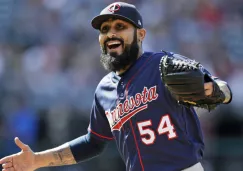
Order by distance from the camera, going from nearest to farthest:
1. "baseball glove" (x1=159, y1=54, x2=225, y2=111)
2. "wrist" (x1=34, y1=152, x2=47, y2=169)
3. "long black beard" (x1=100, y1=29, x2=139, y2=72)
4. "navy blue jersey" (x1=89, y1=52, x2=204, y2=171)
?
1. "baseball glove" (x1=159, y1=54, x2=225, y2=111)
2. "navy blue jersey" (x1=89, y1=52, x2=204, y2=171)
3. "long black beard" (x1=100, y1=29, x2=139, y2=72)
4. "wrist" (x1=34, y1=152, x2=47, y2=169)

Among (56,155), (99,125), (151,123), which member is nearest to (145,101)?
(151,123)

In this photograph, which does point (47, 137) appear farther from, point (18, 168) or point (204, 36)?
point (18, 168)

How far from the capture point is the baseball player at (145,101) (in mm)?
3684

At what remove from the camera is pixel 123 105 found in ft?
13.7

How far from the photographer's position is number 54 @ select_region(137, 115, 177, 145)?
397 cm

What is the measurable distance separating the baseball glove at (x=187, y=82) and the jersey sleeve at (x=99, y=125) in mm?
856

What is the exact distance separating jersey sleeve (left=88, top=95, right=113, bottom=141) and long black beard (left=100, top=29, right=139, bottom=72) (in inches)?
12.9

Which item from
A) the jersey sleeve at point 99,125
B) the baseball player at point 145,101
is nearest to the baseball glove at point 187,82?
the baseball player at point 145,101

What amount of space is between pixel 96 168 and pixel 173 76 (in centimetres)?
477

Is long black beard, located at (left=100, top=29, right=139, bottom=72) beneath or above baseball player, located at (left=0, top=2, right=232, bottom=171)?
above

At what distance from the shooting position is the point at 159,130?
157 inches

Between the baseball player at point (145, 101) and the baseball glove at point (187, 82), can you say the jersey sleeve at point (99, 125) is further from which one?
the baseball glove at point (187, 82)

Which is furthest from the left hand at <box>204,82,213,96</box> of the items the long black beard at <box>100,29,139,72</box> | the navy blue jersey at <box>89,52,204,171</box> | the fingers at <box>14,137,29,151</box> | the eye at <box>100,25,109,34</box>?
the fingers at <box>14,137,29,151</box>

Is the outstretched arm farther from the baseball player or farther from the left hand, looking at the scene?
the left hand
